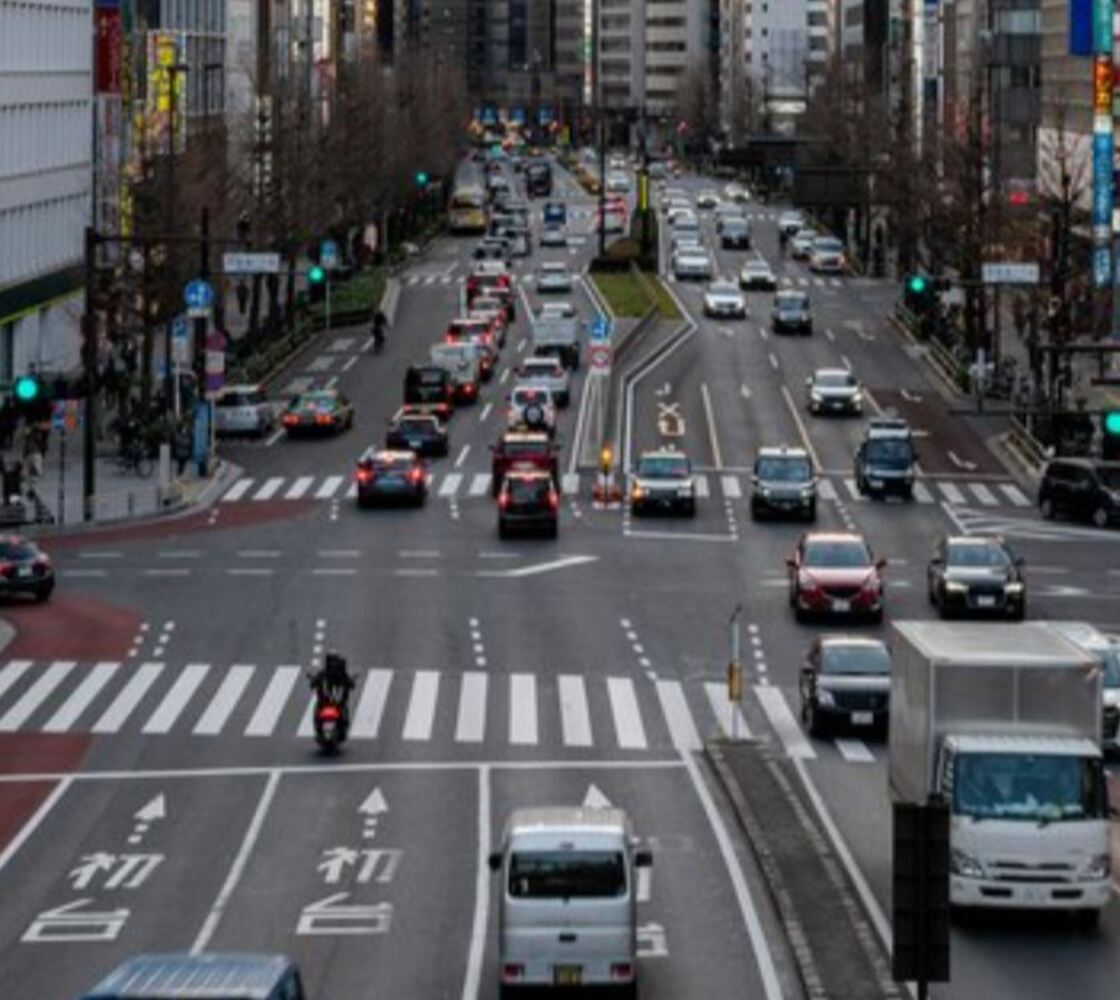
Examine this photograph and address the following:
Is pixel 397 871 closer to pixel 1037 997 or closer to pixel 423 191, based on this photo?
pixel 1037 997

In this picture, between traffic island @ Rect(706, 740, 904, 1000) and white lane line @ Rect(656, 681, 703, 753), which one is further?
white lane line @ Rect(656, 681, 703, 753)

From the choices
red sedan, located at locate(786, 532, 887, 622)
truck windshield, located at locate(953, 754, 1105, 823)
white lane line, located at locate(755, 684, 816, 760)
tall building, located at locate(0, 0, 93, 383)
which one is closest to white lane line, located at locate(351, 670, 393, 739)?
white lane line, located at locate(755, 684, 816, 760)

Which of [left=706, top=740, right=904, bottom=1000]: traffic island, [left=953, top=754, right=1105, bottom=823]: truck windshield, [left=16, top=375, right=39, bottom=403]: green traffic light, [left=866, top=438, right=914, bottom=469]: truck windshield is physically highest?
[left=16, top=375, right=39, bottom=403]: green traffic light

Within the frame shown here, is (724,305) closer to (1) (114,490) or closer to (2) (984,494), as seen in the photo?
(2) (984,494)

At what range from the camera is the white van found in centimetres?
3044

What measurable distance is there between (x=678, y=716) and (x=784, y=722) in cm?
168

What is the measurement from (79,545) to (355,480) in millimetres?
12469

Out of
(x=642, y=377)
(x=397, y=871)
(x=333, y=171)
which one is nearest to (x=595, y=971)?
(x=397, y=871)

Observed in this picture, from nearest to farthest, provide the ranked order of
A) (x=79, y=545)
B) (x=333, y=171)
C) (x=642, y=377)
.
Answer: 1. (x=79, y=545)
2. (x=642, y=377)
3. (x=333, y=171)

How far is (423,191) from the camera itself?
196000 millimetres

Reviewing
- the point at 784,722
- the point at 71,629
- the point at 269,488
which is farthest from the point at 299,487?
the point at 784,722

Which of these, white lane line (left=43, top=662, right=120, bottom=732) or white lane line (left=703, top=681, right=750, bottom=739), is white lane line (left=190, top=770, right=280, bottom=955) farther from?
white lane line (left=703, top=681, right=750, bottom=739)

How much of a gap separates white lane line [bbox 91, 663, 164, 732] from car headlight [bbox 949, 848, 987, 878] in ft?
61.0

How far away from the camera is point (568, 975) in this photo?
1199 inches
